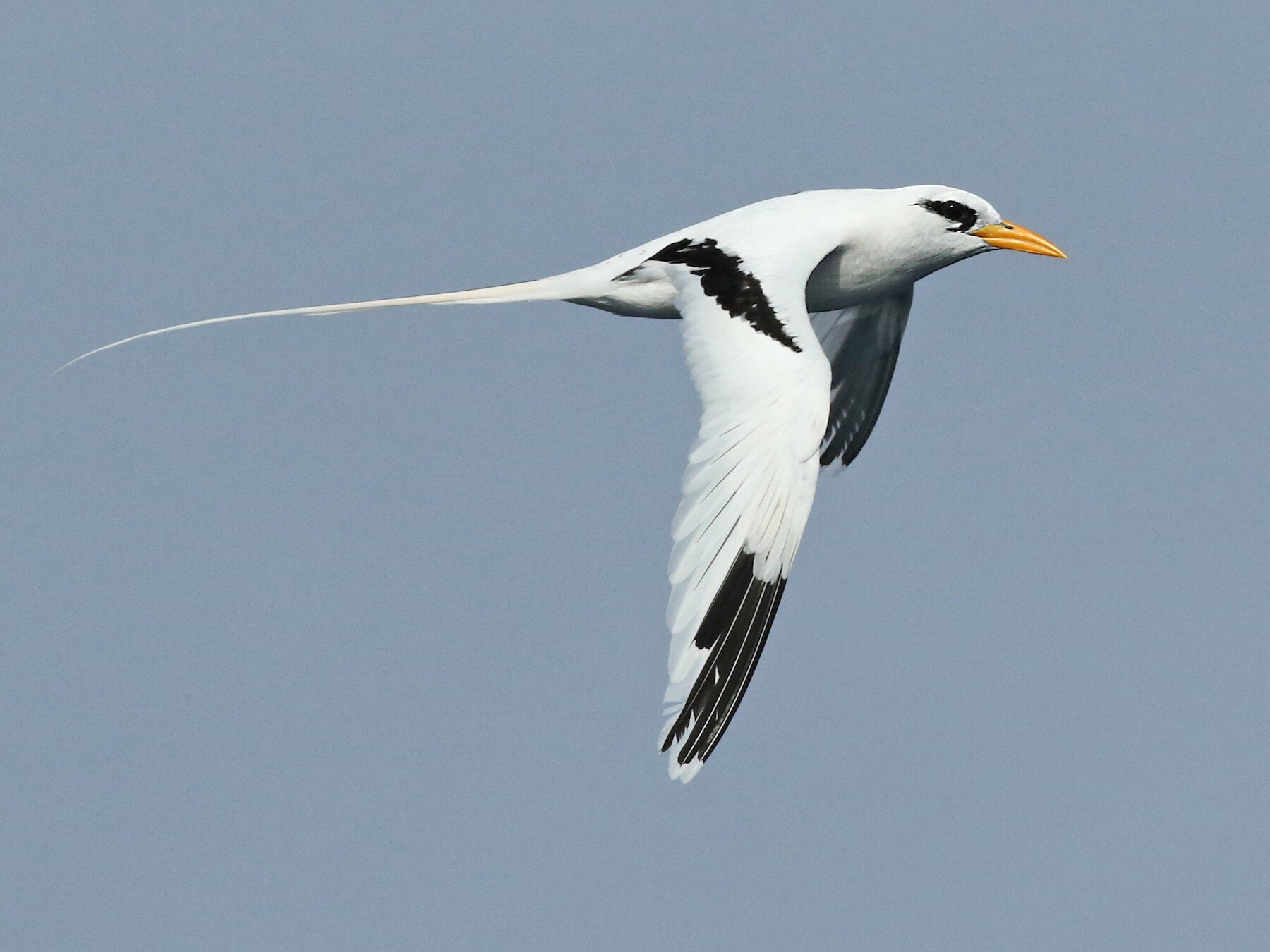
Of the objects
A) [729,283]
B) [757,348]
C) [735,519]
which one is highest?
[729,283]

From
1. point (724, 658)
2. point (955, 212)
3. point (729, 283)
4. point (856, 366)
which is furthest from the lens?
point (856, 366)

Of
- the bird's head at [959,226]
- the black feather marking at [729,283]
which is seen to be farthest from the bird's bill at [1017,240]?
the black feather marking at [729,283]

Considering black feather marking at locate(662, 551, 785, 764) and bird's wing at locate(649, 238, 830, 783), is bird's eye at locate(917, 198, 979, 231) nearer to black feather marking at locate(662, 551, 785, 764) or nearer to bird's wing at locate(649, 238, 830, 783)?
bird's wing at locate(649, 238, 830, 783)

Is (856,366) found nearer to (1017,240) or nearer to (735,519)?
(1017,240)

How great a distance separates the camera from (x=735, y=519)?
13.5 m

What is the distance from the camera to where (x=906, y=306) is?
19188 millimetres

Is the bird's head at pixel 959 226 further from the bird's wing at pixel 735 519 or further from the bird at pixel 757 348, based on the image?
the bird's wing at pixel 735 519

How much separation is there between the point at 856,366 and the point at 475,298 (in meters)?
4.85

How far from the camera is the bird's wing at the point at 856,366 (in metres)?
19.3

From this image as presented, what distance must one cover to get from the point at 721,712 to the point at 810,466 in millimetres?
2041

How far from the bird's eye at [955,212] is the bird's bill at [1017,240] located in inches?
9.0

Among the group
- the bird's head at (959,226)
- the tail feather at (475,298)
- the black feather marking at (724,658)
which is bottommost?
the black feather marking at (724,658)

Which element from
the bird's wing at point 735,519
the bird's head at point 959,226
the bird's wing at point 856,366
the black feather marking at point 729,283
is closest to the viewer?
the bird's wing at point 735,519

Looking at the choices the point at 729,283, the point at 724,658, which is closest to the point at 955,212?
the point at 729,283
